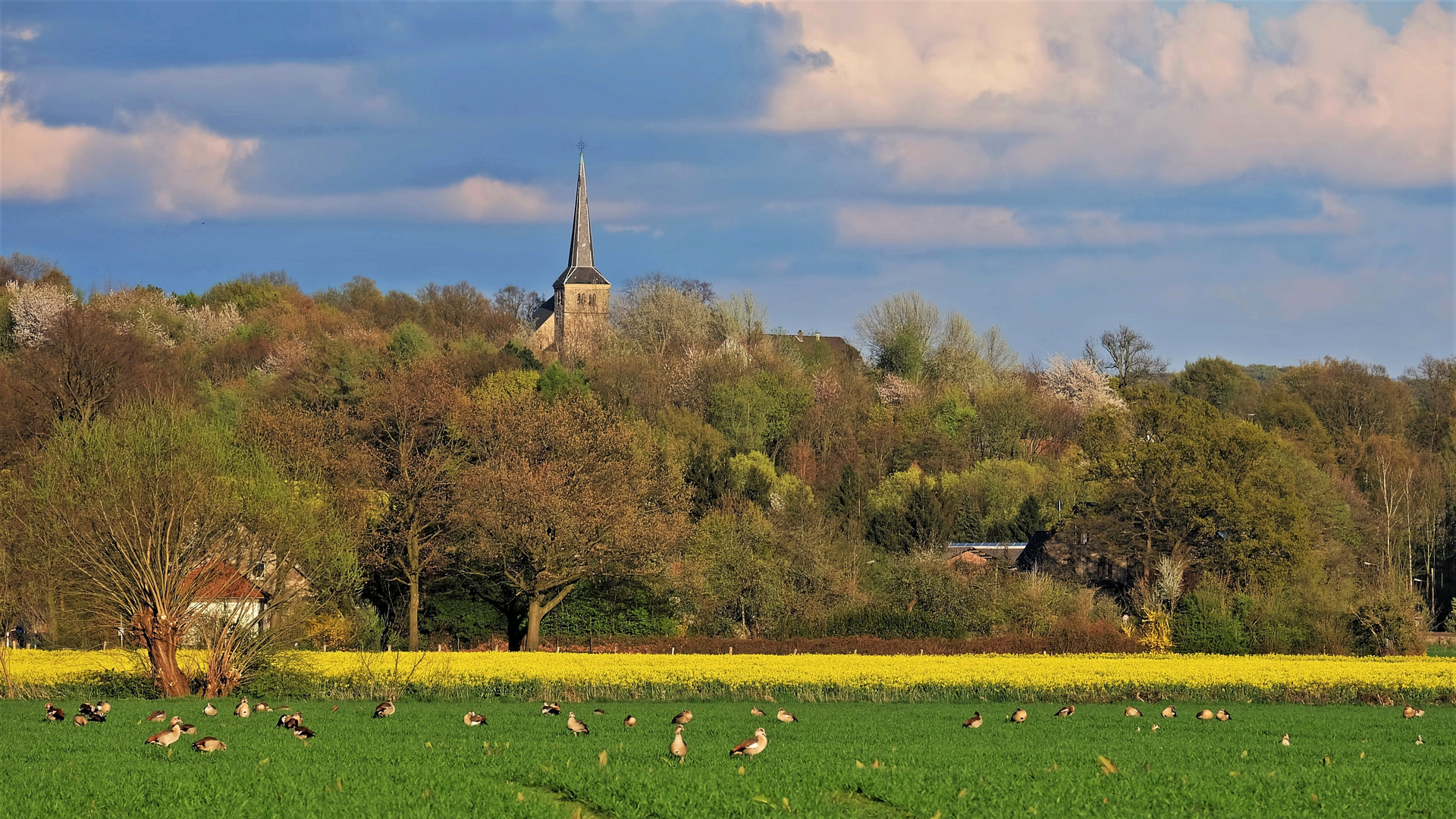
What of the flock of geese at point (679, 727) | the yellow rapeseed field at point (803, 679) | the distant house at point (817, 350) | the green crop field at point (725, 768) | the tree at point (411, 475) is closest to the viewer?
the green crop field at point (725, 768)

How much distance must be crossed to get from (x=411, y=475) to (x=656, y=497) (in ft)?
30.4

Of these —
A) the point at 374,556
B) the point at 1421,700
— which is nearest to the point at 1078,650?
the point at 1421,700

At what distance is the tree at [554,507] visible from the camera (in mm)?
48812

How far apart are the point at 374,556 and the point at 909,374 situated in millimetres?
54755

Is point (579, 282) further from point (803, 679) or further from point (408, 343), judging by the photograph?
point (803, 679)

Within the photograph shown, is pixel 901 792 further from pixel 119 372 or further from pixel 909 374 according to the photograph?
pixel 909 374

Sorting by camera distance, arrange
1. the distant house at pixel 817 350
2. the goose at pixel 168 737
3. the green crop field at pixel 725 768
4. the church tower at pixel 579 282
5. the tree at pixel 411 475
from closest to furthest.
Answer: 1. the green crop field at pixel 725 768
2. the goose at pixel 168 737
3. the tree at pixel 411 475
4. the distant house at pixel 817 350
5. the church tower at pixel 579 282

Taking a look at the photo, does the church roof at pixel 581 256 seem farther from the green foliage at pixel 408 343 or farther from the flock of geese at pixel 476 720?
the flock of geese at pixel 476 720

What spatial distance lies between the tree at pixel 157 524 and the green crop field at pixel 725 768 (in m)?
3.40

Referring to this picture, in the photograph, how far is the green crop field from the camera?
54.0 ft

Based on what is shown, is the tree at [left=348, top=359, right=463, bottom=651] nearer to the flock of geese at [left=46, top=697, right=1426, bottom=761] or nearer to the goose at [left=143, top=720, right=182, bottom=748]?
the flock of geese at [left=46, top=697, right=1426, bottom=761]

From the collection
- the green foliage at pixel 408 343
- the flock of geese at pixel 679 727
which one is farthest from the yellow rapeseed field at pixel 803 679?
the green foliage at pixel 408 343

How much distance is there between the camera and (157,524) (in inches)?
1233

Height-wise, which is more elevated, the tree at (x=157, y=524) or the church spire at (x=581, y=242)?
the church spire at (x=581, y=242)
